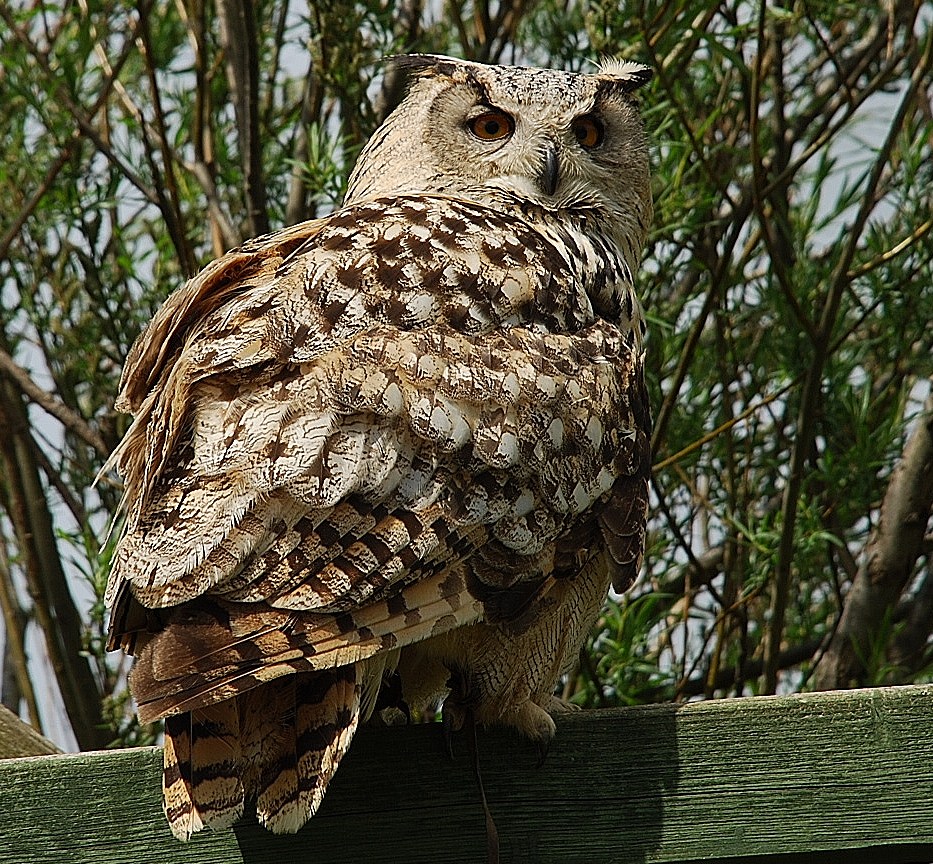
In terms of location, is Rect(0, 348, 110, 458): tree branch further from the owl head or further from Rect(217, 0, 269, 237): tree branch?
the owl head

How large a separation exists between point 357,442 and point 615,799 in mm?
534

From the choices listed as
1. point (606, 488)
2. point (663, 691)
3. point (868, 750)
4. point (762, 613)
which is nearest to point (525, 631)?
point (606, 488)

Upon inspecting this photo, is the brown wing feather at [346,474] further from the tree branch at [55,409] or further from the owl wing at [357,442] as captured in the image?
the tree branch at [55,409]

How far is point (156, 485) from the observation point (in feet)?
5.49

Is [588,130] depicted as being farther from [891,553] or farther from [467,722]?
[467,722]

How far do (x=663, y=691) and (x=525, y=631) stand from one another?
1495 millimetres

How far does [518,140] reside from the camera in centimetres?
264

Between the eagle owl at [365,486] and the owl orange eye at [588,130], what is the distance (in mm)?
430

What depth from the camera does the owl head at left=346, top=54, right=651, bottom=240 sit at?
2.62 meters

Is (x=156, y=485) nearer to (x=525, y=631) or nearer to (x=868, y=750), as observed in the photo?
(x=525, y=631)

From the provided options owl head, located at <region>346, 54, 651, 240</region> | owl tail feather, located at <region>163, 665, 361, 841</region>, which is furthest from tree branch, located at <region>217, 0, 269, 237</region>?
owl tail feather, located at <region>163, 665, 361, 841</region>

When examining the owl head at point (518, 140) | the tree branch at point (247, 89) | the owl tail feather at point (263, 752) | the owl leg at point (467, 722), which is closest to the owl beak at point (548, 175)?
the owl head at point (518, 140)

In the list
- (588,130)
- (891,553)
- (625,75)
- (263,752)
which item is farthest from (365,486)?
(891,553)

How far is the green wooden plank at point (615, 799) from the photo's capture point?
158 centimetres
